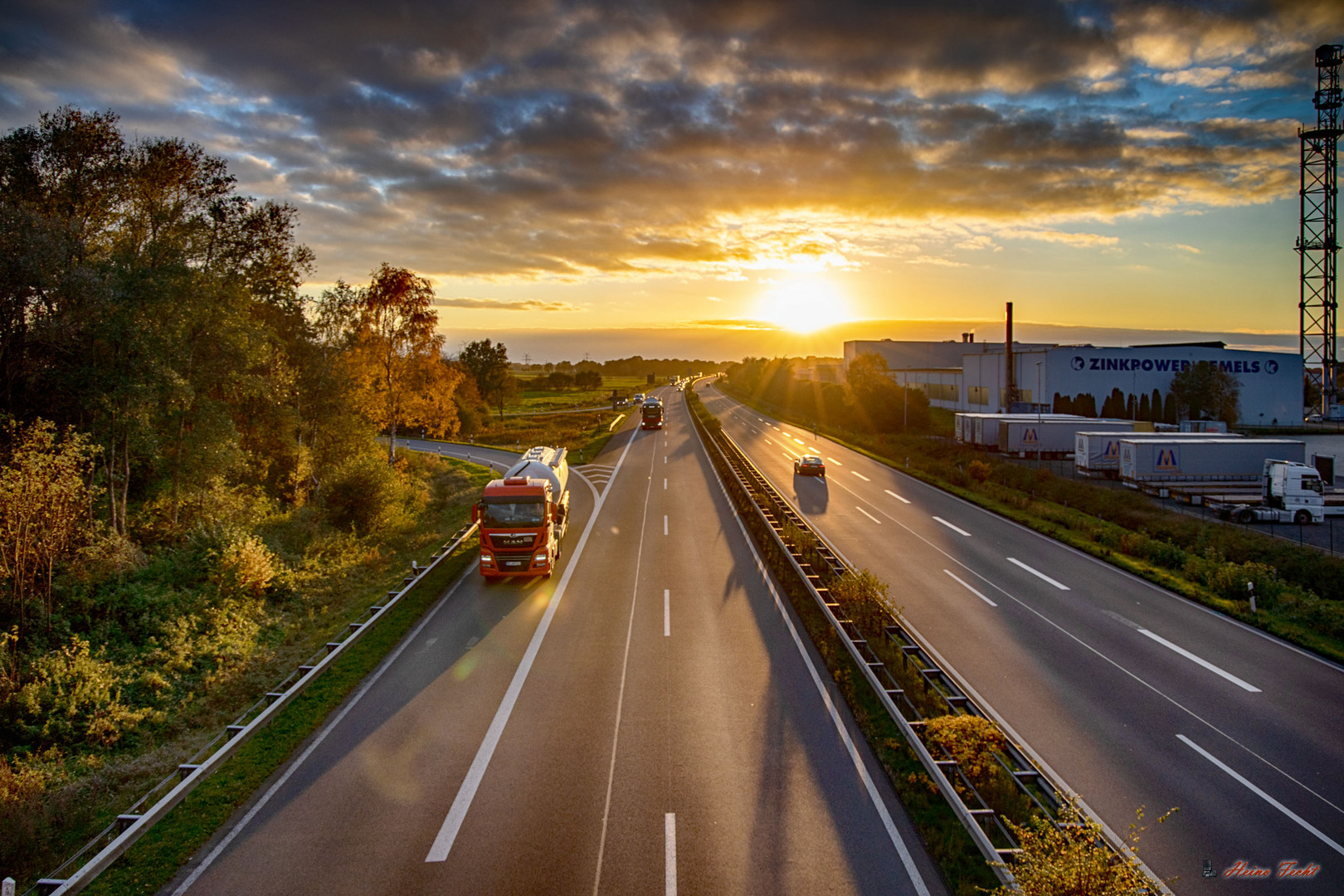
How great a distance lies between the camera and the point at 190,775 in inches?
424

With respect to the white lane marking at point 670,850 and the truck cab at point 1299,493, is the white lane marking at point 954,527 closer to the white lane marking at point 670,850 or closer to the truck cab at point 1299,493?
the truck cab at point 1299,493

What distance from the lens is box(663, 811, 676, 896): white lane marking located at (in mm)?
8656

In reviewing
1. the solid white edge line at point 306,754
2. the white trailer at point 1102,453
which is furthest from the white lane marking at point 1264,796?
the white trailer at point 1102,453

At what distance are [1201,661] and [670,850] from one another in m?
14.7

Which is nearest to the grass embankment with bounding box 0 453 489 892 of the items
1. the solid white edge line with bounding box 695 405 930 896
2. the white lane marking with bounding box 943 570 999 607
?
the solid white edge line with bounding box 695 405 930 896

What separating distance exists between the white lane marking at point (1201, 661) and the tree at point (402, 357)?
35.1 metres

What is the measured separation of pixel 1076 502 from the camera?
119 ft

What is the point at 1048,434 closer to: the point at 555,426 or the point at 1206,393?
the point at 1206,393

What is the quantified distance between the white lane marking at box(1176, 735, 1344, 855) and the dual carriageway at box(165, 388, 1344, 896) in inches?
2.0

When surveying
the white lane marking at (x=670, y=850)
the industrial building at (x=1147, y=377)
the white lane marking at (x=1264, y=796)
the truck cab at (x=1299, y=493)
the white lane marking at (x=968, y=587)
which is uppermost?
the industrial building at (x=1147, y=377)

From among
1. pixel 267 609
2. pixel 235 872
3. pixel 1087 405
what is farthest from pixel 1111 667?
pixel 1087 405

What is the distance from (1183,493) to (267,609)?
43676 mm

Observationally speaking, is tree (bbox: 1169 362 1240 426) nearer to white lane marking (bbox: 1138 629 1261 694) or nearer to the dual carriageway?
the dual carriageway

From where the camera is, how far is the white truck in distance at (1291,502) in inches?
1310
